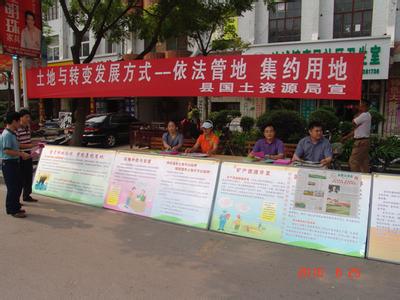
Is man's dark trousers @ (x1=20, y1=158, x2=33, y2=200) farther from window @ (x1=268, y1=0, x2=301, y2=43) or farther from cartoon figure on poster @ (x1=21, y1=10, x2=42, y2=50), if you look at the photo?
window @ (x1=268, y1=0, x2=301, y2=43)

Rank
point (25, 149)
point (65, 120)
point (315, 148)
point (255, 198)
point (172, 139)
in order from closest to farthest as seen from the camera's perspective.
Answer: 1. point (255, 198)
2. point (315, 148)
3. point (25, 149)
4. point (172, 139)
5. point (65, 120)

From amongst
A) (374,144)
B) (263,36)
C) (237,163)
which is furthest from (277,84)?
(263,36)

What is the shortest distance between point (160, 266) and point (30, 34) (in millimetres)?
7132

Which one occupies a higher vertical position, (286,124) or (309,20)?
(309,20)

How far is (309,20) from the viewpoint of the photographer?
16.8m

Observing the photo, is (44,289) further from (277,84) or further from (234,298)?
(277,84)

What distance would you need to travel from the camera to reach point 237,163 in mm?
4832

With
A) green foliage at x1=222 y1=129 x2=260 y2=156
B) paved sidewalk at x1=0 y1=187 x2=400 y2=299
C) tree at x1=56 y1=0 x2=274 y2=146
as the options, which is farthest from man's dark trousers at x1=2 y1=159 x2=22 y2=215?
green foliage at x1=222 y1=129 x2=260 y2=156

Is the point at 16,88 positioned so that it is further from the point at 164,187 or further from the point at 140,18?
the point at 164,187

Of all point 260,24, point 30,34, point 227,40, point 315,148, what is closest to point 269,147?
point 315,148

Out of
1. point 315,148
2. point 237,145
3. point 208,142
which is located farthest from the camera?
point 237,145

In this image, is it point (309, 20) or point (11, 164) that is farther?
point (309, 20)

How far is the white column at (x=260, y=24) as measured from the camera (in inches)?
709

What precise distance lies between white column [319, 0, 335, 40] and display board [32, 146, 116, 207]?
45.7ft
